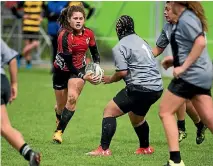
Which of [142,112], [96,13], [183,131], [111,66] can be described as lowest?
[111,66]

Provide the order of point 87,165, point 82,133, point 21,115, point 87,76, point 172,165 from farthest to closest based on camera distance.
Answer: point 21,115 → point 82,133 → point 87,76 → point 87,165 → point 172,165

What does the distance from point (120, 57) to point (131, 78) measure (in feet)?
0.99

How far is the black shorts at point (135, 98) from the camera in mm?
8711

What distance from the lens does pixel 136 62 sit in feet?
28.5

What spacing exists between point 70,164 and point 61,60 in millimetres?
2124

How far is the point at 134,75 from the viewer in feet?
28.6

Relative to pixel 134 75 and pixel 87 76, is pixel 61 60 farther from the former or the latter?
pixel 134 75

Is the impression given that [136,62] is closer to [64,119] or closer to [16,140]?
[64,119]

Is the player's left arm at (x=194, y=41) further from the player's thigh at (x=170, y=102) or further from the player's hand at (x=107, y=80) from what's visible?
the player's hand at (x=107, y=80)

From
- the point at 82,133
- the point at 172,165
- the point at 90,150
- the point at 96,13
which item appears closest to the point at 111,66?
the point at 96,13

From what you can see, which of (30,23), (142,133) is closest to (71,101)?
(142,133)

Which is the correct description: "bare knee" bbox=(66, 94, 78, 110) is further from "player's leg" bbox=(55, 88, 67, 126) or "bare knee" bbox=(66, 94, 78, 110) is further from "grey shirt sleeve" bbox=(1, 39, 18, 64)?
"grey shirt sleeve" bbox=(1, 39, 18, 64)

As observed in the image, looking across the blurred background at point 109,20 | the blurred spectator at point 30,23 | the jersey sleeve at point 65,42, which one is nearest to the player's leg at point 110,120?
the jersey sleeve at point 65,42

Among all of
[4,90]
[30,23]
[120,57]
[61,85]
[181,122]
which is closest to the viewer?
[4,90]
